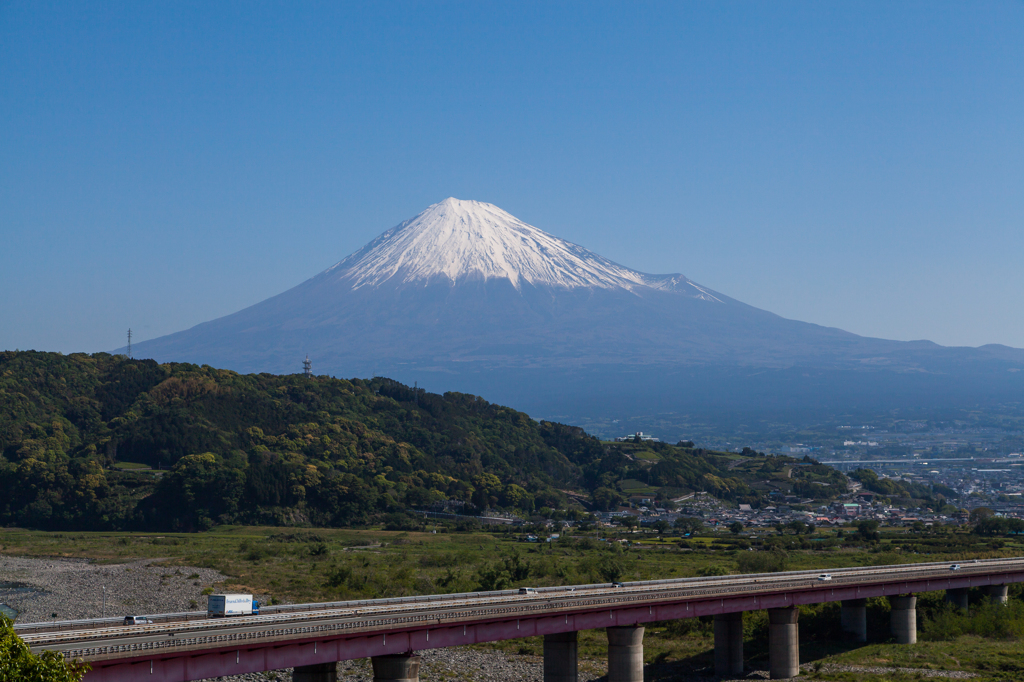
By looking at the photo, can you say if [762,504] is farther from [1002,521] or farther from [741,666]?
[741,666]

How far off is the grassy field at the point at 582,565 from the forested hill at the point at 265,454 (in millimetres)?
9141

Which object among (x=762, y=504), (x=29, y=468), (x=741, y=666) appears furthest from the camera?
(x=762, y=504)

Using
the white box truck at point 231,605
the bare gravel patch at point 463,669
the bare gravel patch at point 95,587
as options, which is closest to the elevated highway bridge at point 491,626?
the white box truck at point 231,605

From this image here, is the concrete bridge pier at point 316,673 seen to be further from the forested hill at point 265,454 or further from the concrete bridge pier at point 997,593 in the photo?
the forested hill at point 265,454

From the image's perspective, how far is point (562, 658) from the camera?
49375 mm

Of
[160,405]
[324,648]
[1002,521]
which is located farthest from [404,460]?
[324,648]

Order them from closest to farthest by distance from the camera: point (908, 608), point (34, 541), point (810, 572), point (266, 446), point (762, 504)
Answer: point (908, 608) < point (810, 572) < point (34, 541) < point (266, 446) < point (762, 504)

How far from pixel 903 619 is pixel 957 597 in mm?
7680

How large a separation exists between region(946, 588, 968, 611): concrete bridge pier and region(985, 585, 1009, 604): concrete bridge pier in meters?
1.87

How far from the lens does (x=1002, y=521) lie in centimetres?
12456

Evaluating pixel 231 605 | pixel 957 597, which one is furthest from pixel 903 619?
pixel 231 605

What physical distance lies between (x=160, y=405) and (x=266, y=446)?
727 inches

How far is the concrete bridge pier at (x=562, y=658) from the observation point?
49.3m

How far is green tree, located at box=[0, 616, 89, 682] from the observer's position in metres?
27.6
